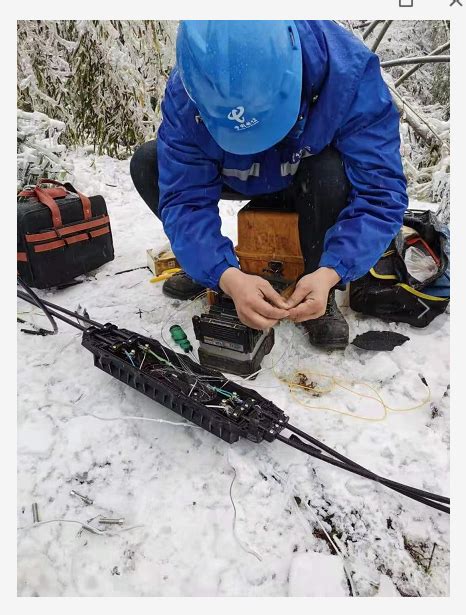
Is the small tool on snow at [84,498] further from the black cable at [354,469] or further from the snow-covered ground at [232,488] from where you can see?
the black cable at [354,469]

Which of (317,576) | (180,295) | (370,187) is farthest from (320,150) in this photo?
(317,576)

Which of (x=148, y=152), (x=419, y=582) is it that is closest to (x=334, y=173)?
(x=148, y=152)

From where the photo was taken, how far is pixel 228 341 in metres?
1.55

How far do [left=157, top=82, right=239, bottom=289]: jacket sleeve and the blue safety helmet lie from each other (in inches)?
14.8

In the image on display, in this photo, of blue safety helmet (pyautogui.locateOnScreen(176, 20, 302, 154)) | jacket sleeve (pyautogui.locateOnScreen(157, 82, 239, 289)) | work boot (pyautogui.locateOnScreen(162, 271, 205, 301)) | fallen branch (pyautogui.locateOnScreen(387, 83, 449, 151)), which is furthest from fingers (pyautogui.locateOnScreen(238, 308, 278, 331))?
fallen branch (pyautogui.locateOnScreen(387, 83, 449, 151))

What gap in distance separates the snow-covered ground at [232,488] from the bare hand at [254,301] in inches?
12.1

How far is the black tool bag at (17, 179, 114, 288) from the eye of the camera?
213cm

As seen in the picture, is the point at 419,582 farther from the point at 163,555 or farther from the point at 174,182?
the point at 174,182

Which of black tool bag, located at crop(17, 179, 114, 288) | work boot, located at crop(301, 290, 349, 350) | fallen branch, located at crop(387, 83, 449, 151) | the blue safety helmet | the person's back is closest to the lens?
the blue safety helmet

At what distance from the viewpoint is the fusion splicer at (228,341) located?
5.00 ft

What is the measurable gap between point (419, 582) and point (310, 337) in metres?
0.95

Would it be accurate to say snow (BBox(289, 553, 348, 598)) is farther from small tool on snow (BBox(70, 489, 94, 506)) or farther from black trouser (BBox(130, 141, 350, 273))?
black trouser (BBox(130, 141, 350, 273))

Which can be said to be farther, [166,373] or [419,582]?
[166,373]

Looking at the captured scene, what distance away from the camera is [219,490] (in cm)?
121
